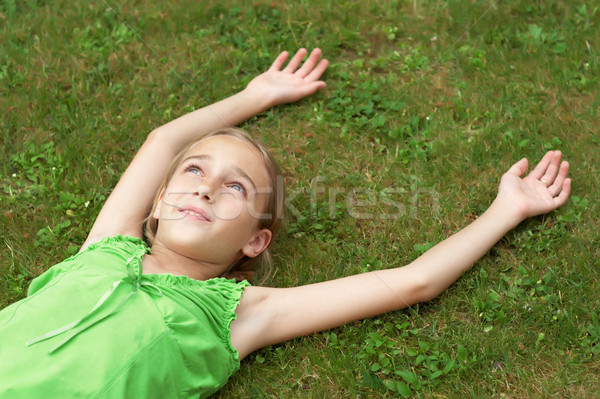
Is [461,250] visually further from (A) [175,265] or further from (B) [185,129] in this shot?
(B) [185,129]

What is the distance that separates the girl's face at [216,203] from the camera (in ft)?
10.6

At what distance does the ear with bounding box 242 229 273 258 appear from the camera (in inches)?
138

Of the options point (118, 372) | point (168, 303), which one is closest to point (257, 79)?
point (168, 303)

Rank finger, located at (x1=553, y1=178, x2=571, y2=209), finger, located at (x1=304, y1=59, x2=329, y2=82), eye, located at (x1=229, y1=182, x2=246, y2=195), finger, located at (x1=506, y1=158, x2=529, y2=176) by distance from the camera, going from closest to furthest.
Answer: eye, located at (x1=229, y1=182, x2=246, y2=195), finger, located at (x1=553, y1=178, x2=571, y2=209), finger, located at (x1=506, y1=158, x2=529, y2=176), finger, located at (x1=304, y1=59, x2=329, y2=82)

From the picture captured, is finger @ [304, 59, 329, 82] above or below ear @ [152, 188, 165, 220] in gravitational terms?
below

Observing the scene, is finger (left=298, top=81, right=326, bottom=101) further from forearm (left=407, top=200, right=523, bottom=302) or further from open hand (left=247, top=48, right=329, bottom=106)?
forearm (left=407, top=200, right=523, bottom=302)

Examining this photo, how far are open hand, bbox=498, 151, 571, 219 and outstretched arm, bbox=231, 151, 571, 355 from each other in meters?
0.13

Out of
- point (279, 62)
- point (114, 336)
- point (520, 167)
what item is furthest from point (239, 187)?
point (520, 167)

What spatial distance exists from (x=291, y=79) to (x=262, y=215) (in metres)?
1.35

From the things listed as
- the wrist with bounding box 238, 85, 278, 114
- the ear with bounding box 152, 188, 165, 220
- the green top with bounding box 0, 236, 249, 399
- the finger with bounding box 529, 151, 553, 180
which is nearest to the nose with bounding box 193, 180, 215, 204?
the ear with bounding box 152, 188, 165, 220

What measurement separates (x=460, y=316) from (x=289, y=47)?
7.58 feet

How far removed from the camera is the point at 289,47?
4.78 metres

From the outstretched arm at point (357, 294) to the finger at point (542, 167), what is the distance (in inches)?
15.8

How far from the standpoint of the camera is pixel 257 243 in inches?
140
